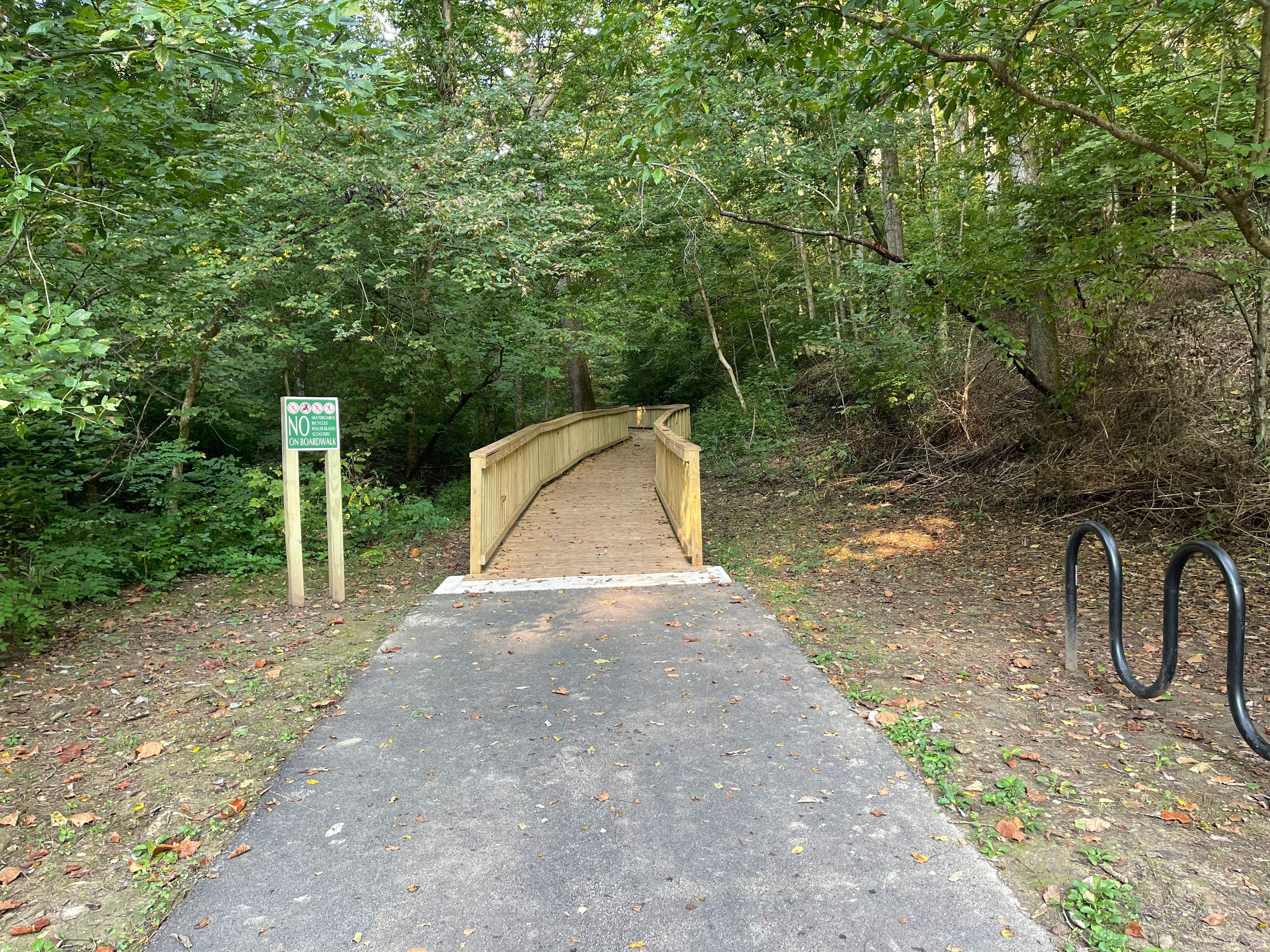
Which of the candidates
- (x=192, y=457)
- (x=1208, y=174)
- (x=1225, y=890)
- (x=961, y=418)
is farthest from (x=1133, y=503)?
(x=192, y=457)

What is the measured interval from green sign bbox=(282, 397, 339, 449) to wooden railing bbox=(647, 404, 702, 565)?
128 inches

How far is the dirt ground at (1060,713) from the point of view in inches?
95.4

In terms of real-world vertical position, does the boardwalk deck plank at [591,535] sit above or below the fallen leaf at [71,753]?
above

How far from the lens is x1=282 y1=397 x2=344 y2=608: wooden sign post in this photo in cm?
601

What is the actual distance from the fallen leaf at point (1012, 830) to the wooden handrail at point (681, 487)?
4289 mm

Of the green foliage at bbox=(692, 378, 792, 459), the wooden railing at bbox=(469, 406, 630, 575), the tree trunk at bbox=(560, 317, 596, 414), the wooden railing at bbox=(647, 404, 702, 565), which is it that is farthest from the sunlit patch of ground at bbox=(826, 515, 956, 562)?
the tree trunk at bbox=(560, 317, 596, 414)

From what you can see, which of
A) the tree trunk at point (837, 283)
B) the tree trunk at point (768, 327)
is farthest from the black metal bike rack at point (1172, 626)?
the tree trunk at point (768, 327)

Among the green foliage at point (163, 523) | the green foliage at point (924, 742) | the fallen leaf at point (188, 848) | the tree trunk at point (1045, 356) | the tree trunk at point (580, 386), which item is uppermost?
the tree trunk at point (580, 386)

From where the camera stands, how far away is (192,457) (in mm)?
8156

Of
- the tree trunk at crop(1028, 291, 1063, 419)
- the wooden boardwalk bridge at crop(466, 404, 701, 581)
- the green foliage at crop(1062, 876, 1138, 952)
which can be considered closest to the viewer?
the green foliage at crop(1062, 876, 1138, 952)

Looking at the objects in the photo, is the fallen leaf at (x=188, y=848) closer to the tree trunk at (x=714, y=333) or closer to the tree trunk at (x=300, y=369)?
the tree trunk at (x=300, y=369)

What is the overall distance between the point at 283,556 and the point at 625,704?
5.51m

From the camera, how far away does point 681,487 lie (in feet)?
26.0

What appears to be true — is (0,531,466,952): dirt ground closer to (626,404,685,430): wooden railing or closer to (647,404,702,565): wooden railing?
(647,404,702,565): wooden railing
